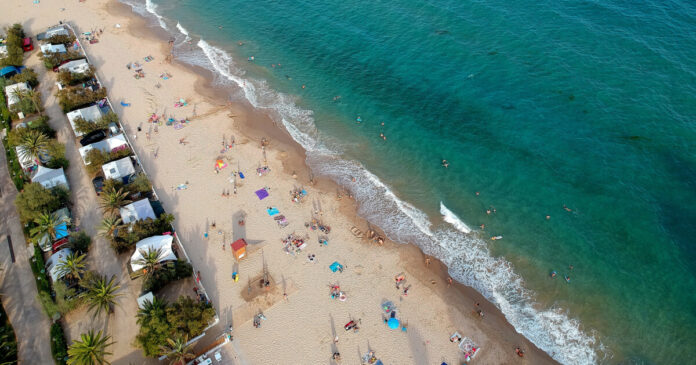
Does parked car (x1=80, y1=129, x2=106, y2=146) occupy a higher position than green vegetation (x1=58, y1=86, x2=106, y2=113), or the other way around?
green vegetation (x1=58, y1=86, x2=106, y2=113)

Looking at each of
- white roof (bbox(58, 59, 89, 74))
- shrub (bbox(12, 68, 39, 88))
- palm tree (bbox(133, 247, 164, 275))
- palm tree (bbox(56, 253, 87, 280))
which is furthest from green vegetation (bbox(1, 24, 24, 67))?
palm tree (bbox(133, 247, 164, 275))

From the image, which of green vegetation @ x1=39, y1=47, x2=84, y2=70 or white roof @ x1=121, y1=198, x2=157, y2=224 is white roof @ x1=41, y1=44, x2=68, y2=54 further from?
white roof @ x1=121, y1=198, x2=157, y2=224

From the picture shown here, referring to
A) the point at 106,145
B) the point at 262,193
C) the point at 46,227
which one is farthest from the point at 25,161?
the point at 262,193

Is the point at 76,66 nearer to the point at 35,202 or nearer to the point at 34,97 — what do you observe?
the point at 34,97

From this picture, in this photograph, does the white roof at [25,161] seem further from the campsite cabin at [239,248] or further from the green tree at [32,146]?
the campsite cabin at [239,248]

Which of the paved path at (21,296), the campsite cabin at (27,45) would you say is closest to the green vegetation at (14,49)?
the campsite cabin at (27,45)

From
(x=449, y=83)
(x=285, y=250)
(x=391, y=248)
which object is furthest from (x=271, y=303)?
(x=449, y=83)

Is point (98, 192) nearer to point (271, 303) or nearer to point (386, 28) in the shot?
point (271, 303)

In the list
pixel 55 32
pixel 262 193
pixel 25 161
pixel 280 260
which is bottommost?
pixel 280 260
